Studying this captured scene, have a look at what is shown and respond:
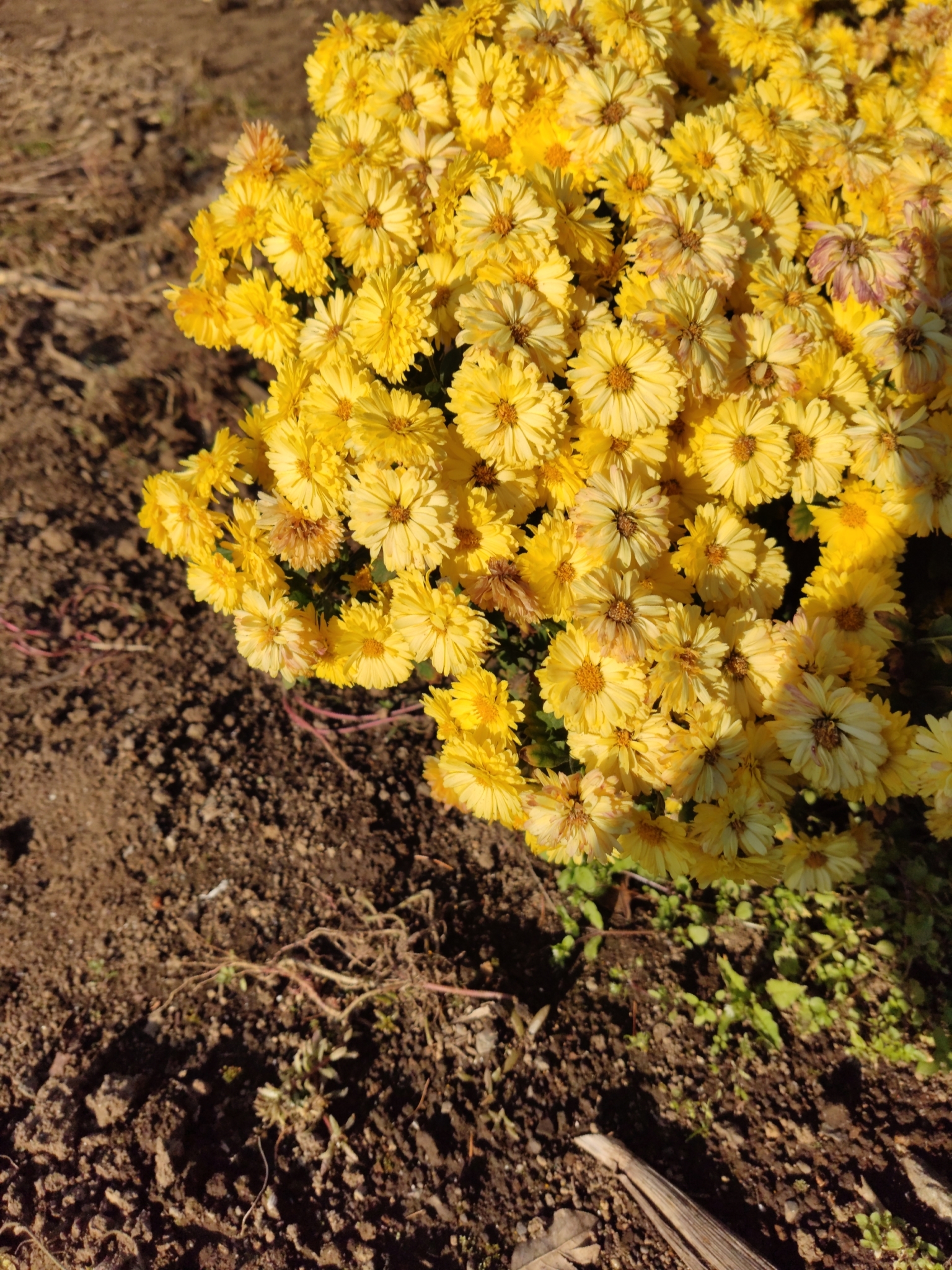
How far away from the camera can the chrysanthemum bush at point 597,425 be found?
1847 millimetres

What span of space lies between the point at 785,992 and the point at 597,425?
169 centimetres

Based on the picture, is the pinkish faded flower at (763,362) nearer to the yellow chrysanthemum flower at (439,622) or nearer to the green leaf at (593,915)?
the yellow chrysanthemum flower at (439,622)

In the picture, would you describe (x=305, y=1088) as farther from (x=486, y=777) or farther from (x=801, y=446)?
(x=801, y=446)

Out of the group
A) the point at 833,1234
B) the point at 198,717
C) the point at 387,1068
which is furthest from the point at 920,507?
the point at 198,717

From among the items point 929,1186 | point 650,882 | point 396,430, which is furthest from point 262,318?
point 929,1186

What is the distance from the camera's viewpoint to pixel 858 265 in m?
2.05

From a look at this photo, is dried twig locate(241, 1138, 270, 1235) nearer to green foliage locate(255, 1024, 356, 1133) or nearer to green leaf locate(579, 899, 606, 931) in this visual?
green foliage locate(255, 1024, 356, 1133)

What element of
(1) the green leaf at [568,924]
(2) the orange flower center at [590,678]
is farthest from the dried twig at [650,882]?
(2) the orange flower center at [590,678]

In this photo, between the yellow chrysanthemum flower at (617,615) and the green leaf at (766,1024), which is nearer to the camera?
the yellow chrysanthemum flower at (617,615)

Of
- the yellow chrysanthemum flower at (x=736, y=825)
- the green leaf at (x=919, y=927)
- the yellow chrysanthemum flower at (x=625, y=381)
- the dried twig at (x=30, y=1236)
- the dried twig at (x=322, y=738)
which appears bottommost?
the green leaf at (x=919, y=927)

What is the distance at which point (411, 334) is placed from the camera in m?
1.89

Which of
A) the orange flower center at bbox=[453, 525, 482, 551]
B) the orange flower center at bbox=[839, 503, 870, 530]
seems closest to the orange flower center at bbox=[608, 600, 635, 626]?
the orange flower center at bbox=[453, 525, 482, 551]

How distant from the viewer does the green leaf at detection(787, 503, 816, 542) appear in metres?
2.18

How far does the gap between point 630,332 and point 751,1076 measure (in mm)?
1991
